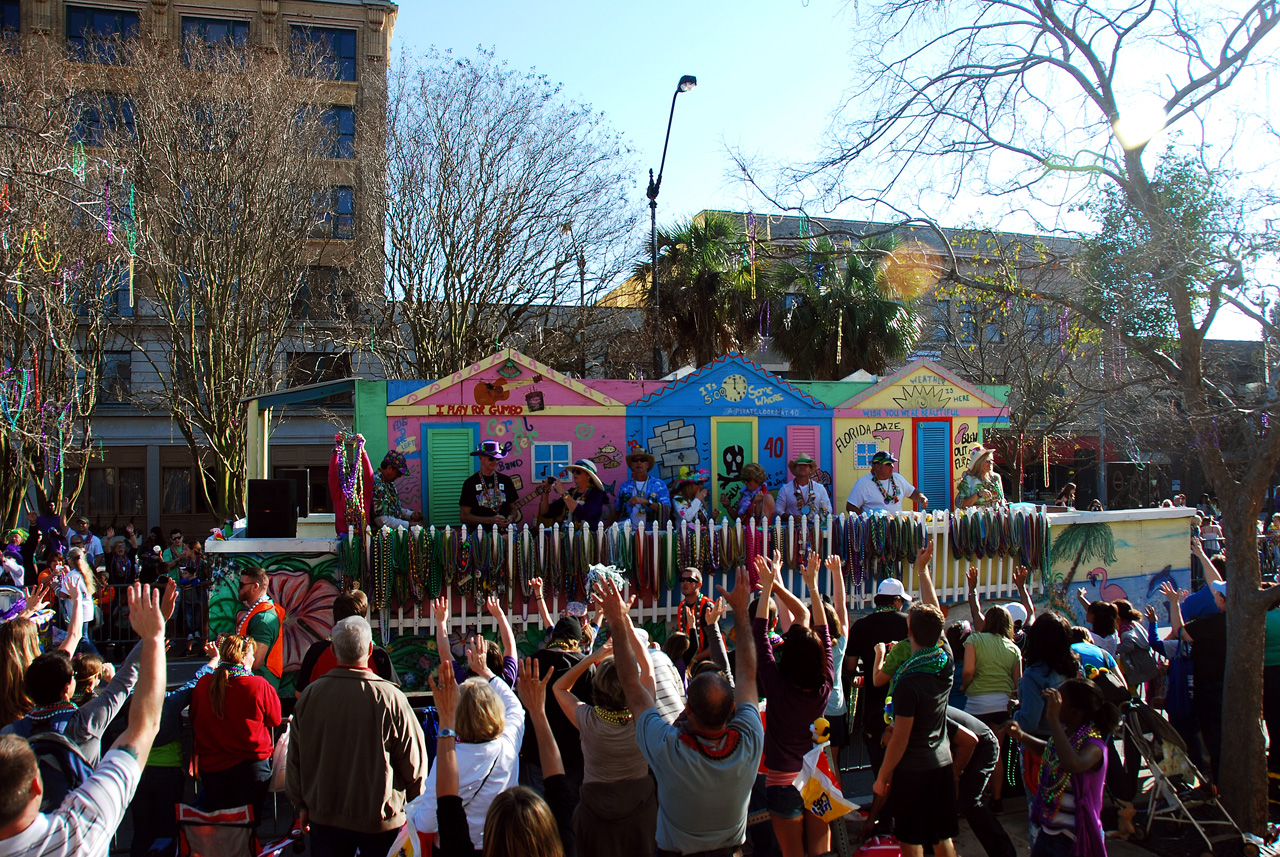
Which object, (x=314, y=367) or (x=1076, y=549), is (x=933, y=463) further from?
(x=314, y=367)

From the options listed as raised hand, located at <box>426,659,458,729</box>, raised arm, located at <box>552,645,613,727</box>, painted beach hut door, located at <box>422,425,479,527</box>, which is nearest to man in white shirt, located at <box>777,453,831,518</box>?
painted beach hut door, located at <box>422,425,479,527</box>

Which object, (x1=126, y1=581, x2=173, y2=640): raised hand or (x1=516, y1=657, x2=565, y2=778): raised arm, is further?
(x1=516, y1=657, x2=565, y2=778): raised arm

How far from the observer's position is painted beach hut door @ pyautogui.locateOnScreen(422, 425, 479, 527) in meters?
10.2

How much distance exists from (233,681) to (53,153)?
10.3m

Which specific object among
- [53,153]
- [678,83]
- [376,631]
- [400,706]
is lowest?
[376,631]

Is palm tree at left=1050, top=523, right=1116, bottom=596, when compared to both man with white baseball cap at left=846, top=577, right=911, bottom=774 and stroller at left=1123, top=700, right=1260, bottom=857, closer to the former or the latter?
stroller at left=1123, top=700, right=1260, bottom=857

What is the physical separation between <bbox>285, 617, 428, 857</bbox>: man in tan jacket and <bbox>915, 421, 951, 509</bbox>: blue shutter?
947 cm

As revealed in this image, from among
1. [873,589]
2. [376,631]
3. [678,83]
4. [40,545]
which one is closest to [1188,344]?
[873,589]

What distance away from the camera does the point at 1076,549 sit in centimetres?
1069

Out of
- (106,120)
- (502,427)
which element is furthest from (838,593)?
(106,120)

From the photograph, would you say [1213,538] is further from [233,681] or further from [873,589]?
[233,681]

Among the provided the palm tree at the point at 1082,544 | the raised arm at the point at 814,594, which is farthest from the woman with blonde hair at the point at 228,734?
the palm tree at the point at 1082,544

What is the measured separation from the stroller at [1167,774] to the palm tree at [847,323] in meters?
13.1

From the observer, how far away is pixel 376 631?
806 cm
